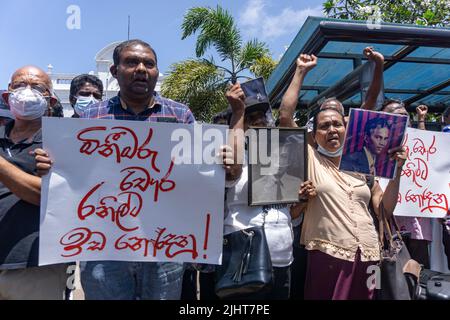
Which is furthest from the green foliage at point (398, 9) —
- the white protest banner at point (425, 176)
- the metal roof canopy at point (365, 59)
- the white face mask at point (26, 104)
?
the white face mask at point (26, 104)

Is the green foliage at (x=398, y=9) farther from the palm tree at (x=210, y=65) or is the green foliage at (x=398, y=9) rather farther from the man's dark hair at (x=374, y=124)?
the man's dark hair at (x=374, y=124)

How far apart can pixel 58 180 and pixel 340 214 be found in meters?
1.48

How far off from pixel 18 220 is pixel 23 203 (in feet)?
0.28

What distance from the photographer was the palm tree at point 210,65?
35.3 feet

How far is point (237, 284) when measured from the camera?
1.93 metres

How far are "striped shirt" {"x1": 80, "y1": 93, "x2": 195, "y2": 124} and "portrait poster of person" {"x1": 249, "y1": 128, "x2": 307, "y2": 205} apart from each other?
1.35ft

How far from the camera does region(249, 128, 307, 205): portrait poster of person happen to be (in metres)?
2.06

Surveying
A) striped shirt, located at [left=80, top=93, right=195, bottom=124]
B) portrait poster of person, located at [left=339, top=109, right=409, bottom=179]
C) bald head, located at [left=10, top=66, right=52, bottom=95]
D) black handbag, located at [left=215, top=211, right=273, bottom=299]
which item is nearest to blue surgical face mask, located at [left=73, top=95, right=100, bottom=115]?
bald head, located at [left=10, top=66, right=52, bottom=95]

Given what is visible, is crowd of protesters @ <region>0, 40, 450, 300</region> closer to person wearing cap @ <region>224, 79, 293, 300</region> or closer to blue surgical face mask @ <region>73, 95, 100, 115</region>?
person wearing cap @ <region>224, 79, 293, 300</region>

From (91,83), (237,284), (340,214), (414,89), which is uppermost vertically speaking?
(414,89)

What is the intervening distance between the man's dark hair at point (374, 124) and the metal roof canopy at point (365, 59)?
1.19 m

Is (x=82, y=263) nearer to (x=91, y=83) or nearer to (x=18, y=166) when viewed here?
(x=18, y=166)

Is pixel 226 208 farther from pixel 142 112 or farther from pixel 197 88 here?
pixel 197 88
